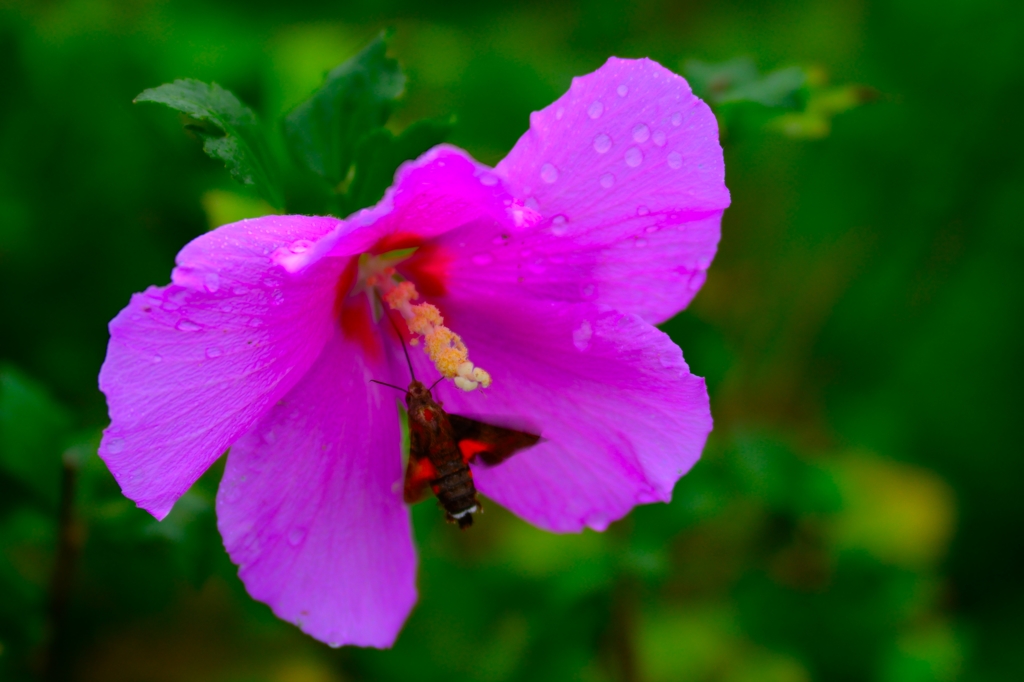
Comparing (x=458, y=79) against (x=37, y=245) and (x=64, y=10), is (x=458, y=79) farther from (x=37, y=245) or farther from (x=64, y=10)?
(x=37, y=245)

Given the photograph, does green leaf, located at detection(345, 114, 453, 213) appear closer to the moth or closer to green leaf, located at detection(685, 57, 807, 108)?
the moth

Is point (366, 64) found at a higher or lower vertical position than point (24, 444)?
higher

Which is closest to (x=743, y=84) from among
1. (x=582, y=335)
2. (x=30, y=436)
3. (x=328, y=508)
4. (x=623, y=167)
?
(x=623, y=167)

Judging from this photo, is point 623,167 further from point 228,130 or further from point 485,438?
point 228,130

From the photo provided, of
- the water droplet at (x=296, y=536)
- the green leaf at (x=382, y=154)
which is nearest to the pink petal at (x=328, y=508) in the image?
the water droplet at (x=296, y=536)

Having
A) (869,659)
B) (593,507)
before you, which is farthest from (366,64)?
(869,659)

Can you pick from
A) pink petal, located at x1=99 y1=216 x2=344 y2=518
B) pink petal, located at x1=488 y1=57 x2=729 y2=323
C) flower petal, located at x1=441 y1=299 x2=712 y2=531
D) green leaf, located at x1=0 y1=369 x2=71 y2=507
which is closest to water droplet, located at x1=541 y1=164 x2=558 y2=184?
pink petal, located at x1=488 y1=57 x2=729 y2=323
